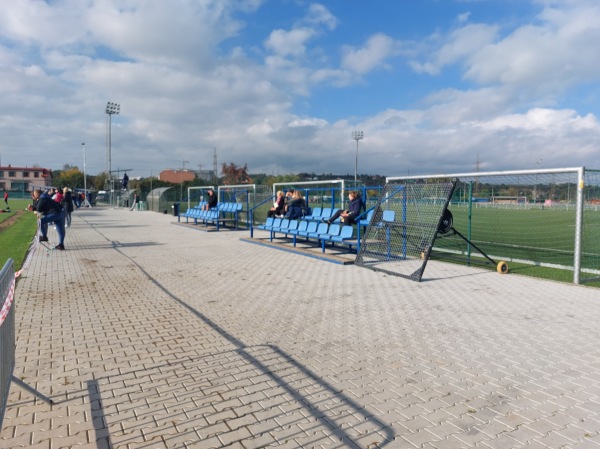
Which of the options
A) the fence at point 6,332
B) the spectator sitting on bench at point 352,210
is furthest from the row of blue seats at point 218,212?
the fence at point 6,332

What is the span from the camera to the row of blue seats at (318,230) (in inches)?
449

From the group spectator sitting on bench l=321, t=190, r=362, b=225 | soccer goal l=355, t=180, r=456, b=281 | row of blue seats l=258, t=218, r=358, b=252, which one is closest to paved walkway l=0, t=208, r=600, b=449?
soccer goal l=355, t=180, r=456, b=281

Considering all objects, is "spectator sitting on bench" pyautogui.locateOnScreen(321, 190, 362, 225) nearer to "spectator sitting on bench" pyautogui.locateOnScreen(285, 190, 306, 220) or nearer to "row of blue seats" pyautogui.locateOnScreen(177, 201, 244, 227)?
"spectator sitting on bench" pyautogui.locateOnScreen(285, 190, 306, 220)

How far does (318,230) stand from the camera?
12.5 m

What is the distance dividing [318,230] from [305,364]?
26.9 feet

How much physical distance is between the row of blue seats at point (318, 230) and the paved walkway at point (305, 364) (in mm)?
2997

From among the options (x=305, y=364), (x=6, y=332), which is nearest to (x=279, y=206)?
(x=305, y=364)

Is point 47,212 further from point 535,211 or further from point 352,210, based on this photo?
point 535,211

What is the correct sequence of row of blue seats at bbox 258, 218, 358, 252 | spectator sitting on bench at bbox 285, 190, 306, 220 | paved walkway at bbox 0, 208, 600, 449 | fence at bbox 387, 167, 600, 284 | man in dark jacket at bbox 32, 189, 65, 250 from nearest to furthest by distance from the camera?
paved walkway at bbox 0, 208, 600, 449 → fence at bbox 387, 167, 600, 284 → row of blue seats at bbox 258, 218, 358, 252 → man in dark jacket at bbox 32, 189, 65, 250 → spectator sitting on bench at bbox 285, 190, 306, 220

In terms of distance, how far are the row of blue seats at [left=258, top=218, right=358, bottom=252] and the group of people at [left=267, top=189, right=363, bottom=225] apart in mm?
264

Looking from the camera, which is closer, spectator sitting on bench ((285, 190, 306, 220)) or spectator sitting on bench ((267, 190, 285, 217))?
spectator sitting on bench ((285, 190, 306, 220))

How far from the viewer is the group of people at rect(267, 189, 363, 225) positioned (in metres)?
11.8

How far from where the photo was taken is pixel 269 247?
13.9m

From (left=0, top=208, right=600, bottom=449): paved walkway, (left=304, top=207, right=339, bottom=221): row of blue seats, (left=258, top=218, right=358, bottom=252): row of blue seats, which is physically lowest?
(left=0, top=208, right=600, bottom=449): paved walkway
